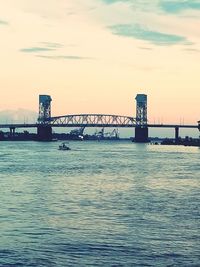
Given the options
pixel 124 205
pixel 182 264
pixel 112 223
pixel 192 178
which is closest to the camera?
pixel 182 264

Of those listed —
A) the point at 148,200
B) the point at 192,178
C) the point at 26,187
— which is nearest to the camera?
the point at 148,200

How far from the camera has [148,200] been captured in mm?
47500

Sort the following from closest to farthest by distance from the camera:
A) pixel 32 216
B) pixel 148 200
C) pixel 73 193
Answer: pixel 32 216 → pixel 148 200 → pixel 73 193

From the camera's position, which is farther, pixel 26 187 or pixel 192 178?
pixel 192 178

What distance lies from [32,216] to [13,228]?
4470mm

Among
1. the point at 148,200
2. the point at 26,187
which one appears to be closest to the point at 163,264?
the point at 148,200

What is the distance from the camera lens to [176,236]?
3170cm

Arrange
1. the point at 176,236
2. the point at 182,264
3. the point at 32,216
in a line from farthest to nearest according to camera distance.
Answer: the point at 32,216
the point at 176,236
the point at 182,264

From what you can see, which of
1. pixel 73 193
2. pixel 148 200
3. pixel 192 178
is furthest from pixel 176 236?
pixel 192 178

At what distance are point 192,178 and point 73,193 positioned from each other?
24.3 metres

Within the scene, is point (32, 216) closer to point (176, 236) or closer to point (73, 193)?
point (176, 236)

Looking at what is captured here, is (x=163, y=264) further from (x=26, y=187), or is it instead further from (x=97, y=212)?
(x=26, y=187)

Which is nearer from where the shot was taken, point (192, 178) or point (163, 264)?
point (163, 264)

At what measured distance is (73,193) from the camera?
53.4m
